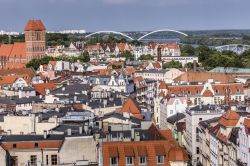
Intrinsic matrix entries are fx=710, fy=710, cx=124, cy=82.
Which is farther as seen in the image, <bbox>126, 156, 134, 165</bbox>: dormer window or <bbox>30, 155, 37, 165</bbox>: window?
<bbox>30, 155, 37, 165</bbox>: window

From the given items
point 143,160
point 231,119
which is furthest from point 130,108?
point 143,160

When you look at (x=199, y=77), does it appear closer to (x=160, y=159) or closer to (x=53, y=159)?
(x=53, y=159)

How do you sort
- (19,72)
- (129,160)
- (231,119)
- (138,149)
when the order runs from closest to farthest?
(129,160)
(138,149)
(231,119)
(19,72)

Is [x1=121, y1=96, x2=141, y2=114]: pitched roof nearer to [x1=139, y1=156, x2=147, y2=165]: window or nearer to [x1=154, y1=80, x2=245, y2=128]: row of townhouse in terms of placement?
[x1=154, y1=80, x2=245, y2=128]: row of townhouse

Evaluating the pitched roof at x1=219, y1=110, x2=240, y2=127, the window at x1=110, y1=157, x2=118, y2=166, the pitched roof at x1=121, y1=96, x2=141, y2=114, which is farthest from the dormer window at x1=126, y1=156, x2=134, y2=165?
the pitched roof at x1=121, y1=96, x2=141, y2=114

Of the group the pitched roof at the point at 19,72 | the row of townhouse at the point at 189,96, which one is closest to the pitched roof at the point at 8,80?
the pitched roof at the point at 19,72

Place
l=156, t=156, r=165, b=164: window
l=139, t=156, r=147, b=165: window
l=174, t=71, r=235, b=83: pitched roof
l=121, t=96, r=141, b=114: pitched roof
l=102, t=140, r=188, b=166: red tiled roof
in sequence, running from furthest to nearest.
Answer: l=174, t=71, r=235, b=83: pitched roof → l=121, t=96, r=141, b=114: pitched roof → l=139, t=156, r=147, b=165: window → l=156, t=156, r=165, b=164: window → l=102, t=140, r=188, b=166: red tiled roof

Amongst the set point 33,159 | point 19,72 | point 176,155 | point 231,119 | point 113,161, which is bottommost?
point 19,72

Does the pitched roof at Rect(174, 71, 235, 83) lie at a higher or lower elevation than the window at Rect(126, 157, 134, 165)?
lower

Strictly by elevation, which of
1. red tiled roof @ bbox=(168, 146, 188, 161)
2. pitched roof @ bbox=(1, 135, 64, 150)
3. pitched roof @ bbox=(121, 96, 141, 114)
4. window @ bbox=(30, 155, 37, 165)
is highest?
Result: red tiled roof @ bbox=(168, 146, 188, 161)

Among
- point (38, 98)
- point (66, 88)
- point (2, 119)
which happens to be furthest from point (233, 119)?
point (66, 88)

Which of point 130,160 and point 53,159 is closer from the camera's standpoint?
point 130,160
